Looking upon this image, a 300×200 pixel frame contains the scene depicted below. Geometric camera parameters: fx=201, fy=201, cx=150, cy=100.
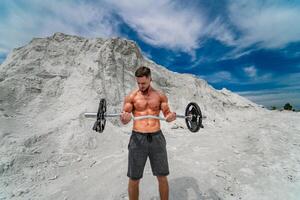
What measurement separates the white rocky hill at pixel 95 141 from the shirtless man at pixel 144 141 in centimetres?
121

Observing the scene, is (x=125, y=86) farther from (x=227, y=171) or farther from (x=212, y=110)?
(x=227, y=171)

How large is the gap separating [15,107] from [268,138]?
36.7 ft

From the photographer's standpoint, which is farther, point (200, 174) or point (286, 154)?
point (286, 154)

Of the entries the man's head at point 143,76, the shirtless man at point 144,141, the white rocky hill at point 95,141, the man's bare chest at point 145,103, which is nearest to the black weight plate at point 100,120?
the shirtless man at point 144,141

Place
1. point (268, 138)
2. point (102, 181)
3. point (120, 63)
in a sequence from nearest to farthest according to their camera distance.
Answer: point (102, 181)
point (268, 138)
point (120, 63)

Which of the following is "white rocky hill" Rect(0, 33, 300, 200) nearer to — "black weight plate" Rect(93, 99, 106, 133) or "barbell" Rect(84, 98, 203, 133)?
"barbell" Rect(84, 98, 203, 133)

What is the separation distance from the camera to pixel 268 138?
8.34 metres

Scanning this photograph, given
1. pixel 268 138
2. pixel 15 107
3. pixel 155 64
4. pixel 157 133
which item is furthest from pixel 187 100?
pixel 157 133

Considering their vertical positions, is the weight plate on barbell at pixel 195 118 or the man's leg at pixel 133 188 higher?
the weight plate on barbell at pixel 195 118

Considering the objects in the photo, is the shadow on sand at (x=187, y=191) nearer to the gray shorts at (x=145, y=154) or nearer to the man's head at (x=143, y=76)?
the gray shorts at (x=145, y=154)

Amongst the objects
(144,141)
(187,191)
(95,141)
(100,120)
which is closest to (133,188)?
(144,141)

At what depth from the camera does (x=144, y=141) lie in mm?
3350

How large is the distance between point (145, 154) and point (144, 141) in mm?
227

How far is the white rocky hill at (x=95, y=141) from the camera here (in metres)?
4.96
